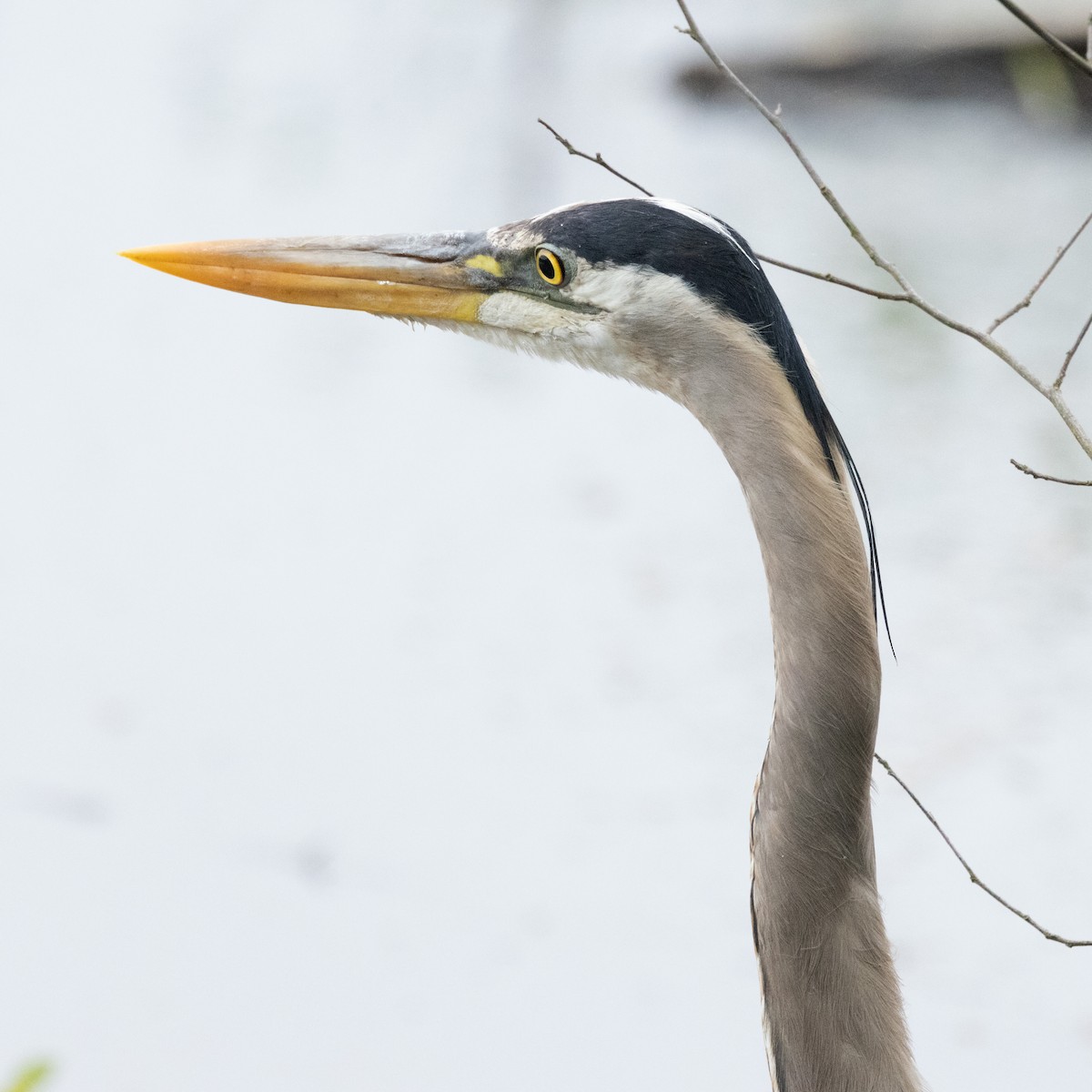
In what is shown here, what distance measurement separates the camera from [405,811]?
3.00 meters

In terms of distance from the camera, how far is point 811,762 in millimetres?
1371

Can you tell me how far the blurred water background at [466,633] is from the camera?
2631 millimetres

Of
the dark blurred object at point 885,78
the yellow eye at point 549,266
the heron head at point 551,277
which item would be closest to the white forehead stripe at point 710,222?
the heron head at point 551,277

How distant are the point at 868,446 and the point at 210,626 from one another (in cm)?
176

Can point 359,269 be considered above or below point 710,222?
below

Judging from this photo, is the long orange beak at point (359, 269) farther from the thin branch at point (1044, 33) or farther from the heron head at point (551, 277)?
the thin branch at point (1044, 33)

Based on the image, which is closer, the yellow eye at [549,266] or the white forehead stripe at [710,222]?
the white forehead stripe at [710,222]

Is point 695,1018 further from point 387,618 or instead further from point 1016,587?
point 1016,587

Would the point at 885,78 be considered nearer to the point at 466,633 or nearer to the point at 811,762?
the point at 466,633

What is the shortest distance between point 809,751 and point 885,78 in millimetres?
5316

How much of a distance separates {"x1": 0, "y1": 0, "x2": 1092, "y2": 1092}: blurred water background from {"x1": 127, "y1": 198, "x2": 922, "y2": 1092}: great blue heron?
1166mm

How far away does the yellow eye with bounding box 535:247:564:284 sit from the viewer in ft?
5.05

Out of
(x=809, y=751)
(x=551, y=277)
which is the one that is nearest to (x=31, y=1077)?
(x=809, y=751)

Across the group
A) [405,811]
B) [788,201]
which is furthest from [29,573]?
[788,201]
